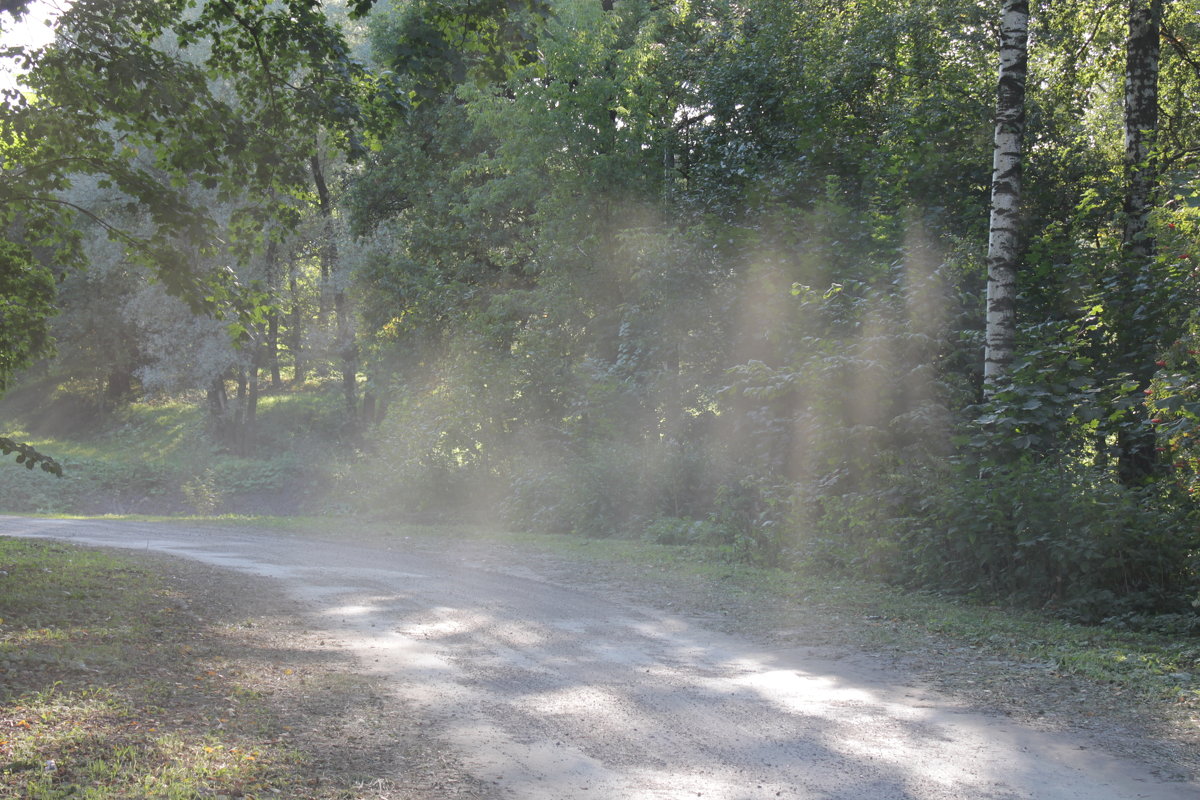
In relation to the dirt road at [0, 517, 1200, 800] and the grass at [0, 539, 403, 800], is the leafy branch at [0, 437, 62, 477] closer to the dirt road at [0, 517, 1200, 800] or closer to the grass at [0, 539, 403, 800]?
the grass at [0, 539, 403, 800]

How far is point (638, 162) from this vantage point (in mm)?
22844

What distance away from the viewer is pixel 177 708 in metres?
5.78

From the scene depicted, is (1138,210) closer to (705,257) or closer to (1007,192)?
(1007,192)

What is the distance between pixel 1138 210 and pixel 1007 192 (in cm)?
216

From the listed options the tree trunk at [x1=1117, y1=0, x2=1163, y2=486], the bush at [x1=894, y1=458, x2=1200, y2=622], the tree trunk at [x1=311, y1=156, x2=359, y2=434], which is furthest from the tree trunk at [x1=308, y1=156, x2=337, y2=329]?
the bush at [x1=894, y1=458, x2=1200, y2=622]

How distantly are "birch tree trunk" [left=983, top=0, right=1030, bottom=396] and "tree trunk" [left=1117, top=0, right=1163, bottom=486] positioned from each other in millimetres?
1245

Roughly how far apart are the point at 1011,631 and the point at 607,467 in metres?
12.3

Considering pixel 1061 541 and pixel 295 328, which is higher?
pixel 295 328

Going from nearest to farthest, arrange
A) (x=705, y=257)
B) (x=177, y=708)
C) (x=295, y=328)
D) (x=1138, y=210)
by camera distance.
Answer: (x=177, y=708) < (x=1138, y=210) < (x=705, y=257) < (x=295, y=328)

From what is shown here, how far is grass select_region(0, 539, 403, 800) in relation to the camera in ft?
14.9

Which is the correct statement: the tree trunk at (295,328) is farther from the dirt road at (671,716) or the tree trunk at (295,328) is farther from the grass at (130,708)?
the grass at (130,708)

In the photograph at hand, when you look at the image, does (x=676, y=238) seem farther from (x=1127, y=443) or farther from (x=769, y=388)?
(x=1127, y=443)

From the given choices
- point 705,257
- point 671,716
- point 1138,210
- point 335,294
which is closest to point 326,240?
point 335,294

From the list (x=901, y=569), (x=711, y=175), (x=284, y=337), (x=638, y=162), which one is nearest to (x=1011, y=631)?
(x=901, y=569)
